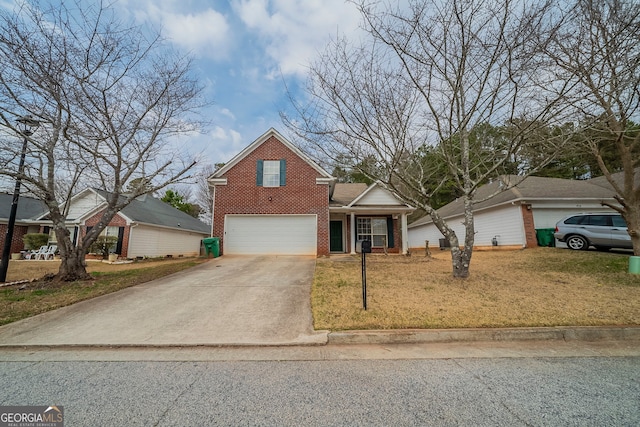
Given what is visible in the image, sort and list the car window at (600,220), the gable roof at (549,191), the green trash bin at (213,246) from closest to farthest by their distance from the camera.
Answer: the car window at (600,220) → the green trash bin at (213,246) → the gable roof at (549,191)

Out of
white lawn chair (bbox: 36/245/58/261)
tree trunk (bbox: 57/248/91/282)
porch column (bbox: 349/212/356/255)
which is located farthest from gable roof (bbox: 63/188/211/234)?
porch column (bbox: 349/212/356/255)

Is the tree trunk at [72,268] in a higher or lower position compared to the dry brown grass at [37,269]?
higher

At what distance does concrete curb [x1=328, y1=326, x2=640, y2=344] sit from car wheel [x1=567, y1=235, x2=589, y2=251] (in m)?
9.71

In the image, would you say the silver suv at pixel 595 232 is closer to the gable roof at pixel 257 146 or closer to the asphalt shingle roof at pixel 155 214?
the gable roof at pixel 257 146

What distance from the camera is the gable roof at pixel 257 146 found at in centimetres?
1380

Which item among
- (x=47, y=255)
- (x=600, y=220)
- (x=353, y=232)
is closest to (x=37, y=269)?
(x=47, y=255)

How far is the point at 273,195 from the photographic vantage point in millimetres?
13602

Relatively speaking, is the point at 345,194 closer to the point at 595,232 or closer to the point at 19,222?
the point at 595,232

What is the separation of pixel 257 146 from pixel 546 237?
50.9ft

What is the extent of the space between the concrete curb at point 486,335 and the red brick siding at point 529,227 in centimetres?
1110

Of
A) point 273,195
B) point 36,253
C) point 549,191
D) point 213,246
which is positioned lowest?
point 36,253

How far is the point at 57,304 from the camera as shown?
5496 mm

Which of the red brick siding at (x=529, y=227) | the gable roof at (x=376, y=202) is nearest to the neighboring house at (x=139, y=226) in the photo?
the gable roof at (x=376, y=202)

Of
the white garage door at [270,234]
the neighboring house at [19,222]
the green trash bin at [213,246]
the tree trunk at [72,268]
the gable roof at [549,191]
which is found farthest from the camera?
the neighboring house at [19,222]
